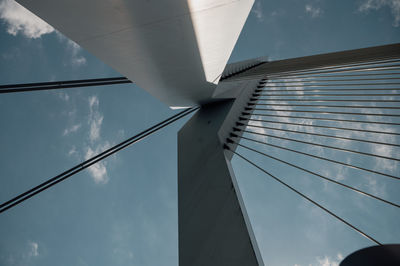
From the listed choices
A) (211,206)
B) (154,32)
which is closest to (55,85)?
(154,32)

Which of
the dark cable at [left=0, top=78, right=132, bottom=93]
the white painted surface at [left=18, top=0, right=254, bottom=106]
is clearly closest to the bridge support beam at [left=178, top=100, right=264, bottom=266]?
the white painted surface at [left=18, top=0, right=254, bottom=106]

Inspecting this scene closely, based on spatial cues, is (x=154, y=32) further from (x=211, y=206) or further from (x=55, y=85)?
(x=211, y=206)

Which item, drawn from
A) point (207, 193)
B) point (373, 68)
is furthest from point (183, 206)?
point (373, 68)

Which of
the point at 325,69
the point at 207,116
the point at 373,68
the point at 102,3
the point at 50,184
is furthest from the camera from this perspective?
the point at 207,116

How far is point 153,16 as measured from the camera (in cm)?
179

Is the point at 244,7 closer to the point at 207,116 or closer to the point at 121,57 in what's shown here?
the point at 121,57

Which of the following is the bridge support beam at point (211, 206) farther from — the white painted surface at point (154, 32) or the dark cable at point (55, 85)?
the dark cable at point (55, 85)

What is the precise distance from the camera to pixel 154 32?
2002 millimetres

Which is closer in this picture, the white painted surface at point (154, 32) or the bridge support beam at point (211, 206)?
the white painted surface at point (154, 32)

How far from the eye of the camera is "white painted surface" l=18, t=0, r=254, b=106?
1605mm

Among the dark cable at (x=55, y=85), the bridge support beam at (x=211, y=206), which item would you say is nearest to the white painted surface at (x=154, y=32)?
the dark cable at (x=55, y=85)

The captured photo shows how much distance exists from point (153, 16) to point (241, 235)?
1947 mm

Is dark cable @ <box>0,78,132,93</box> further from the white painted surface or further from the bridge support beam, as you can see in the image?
the bridge support beam

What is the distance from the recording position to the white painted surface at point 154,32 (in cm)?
161
